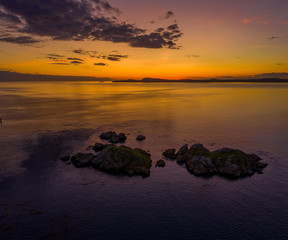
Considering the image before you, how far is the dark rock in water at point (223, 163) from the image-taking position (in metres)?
36.7

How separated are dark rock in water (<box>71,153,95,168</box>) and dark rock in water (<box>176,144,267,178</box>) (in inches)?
645

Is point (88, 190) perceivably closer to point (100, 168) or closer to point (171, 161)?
point (100, 168)

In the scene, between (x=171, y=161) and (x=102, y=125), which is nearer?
(x=171, y=161)

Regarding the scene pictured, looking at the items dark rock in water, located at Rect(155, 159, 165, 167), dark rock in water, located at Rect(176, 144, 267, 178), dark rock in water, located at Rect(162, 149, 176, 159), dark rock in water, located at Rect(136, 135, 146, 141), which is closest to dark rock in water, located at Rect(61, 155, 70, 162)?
dark rock in water, located at Rect(155, 159, 165, 167)

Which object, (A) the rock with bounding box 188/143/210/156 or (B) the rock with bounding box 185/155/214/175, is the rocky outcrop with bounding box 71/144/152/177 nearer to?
(B) the rock with bounding box 185/155/214/175

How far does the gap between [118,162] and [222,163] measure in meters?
17.7

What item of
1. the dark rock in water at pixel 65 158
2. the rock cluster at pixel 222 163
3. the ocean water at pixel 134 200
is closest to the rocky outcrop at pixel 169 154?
the ocean water at pixel 134 200

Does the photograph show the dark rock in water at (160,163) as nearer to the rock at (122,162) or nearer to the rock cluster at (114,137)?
the rock at (122,162)

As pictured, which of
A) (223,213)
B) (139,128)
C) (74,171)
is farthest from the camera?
(139,128)

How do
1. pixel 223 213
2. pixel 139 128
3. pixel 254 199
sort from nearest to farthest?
pixel 223 213 → pixel 254 199 → pixel 139 128

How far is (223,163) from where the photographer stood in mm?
37938

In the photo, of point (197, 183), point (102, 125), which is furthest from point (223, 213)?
point (102, 125)

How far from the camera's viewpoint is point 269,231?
23797mm

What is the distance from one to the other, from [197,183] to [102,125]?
152 feet
